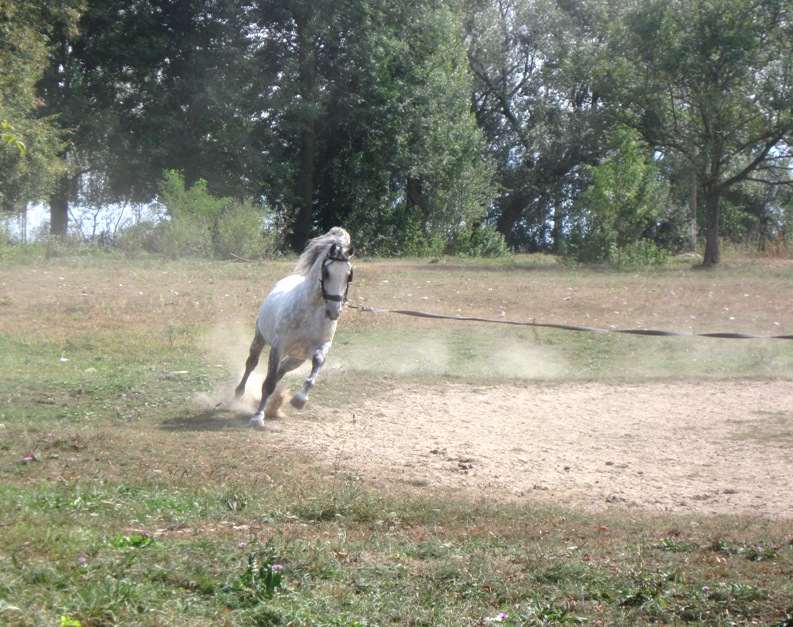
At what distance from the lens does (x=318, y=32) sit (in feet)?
120

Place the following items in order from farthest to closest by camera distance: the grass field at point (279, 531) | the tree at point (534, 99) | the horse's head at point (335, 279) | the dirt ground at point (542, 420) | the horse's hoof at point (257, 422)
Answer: the tree at point (534, 99) < the horse's head at point (335, 279) < the horse's hoof at point (257, 422) < the dirt ground at point (542, 420) < the grass field at point (279, 531)

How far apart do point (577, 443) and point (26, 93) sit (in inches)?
856

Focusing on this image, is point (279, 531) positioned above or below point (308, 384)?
below

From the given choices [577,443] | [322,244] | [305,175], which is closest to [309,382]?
[322,244]

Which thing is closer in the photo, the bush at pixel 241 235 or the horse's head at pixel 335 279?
the horse's head at pixel 335 279

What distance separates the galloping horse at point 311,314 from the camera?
9875mm

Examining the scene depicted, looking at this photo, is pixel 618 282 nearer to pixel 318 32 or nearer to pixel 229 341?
pixel 229 341

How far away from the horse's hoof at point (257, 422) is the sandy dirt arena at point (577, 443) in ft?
0.45

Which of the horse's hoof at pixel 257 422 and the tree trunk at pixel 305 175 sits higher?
the tree trunk at pixel 305 175

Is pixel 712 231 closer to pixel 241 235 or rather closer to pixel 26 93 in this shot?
pixel 241 235

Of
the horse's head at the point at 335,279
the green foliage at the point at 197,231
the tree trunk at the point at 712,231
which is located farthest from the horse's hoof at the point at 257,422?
the tree trunk at the point at 712,231

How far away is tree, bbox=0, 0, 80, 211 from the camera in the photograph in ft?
82.7

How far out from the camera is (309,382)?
9859mm

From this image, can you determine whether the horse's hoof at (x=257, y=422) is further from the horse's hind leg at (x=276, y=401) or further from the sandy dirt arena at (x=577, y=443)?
the horse's hind leg at (x=276, y=401)
